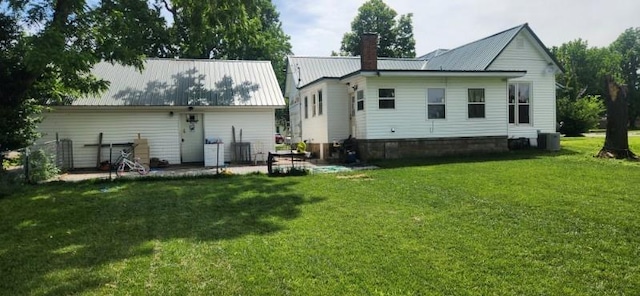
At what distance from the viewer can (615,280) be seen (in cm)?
404

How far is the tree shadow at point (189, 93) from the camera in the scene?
1717 cm

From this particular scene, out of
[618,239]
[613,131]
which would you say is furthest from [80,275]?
[613,131]

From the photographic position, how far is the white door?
1770 cm

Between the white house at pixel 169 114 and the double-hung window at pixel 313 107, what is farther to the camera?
the double-hung window at pixel 313 107

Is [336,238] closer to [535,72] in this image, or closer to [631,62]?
[535,72]

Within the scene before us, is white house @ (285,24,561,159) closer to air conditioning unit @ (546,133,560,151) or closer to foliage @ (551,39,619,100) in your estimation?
air conditioning unit @ (546,133,560,151)

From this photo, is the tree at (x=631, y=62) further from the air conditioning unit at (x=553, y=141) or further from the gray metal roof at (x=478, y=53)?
the air conditioning unit at (x=553, y=141)

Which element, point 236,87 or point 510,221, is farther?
point 236,87

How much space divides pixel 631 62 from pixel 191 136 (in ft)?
250

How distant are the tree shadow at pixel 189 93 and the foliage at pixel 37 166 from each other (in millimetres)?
4517

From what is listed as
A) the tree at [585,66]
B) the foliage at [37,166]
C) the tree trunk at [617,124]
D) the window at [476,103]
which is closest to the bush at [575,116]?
the tree at [585,66]

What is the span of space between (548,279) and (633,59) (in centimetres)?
8274

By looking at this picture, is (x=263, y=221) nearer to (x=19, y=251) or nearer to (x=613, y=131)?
(x=19, y=251)

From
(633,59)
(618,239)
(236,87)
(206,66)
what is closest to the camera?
(618,239)
